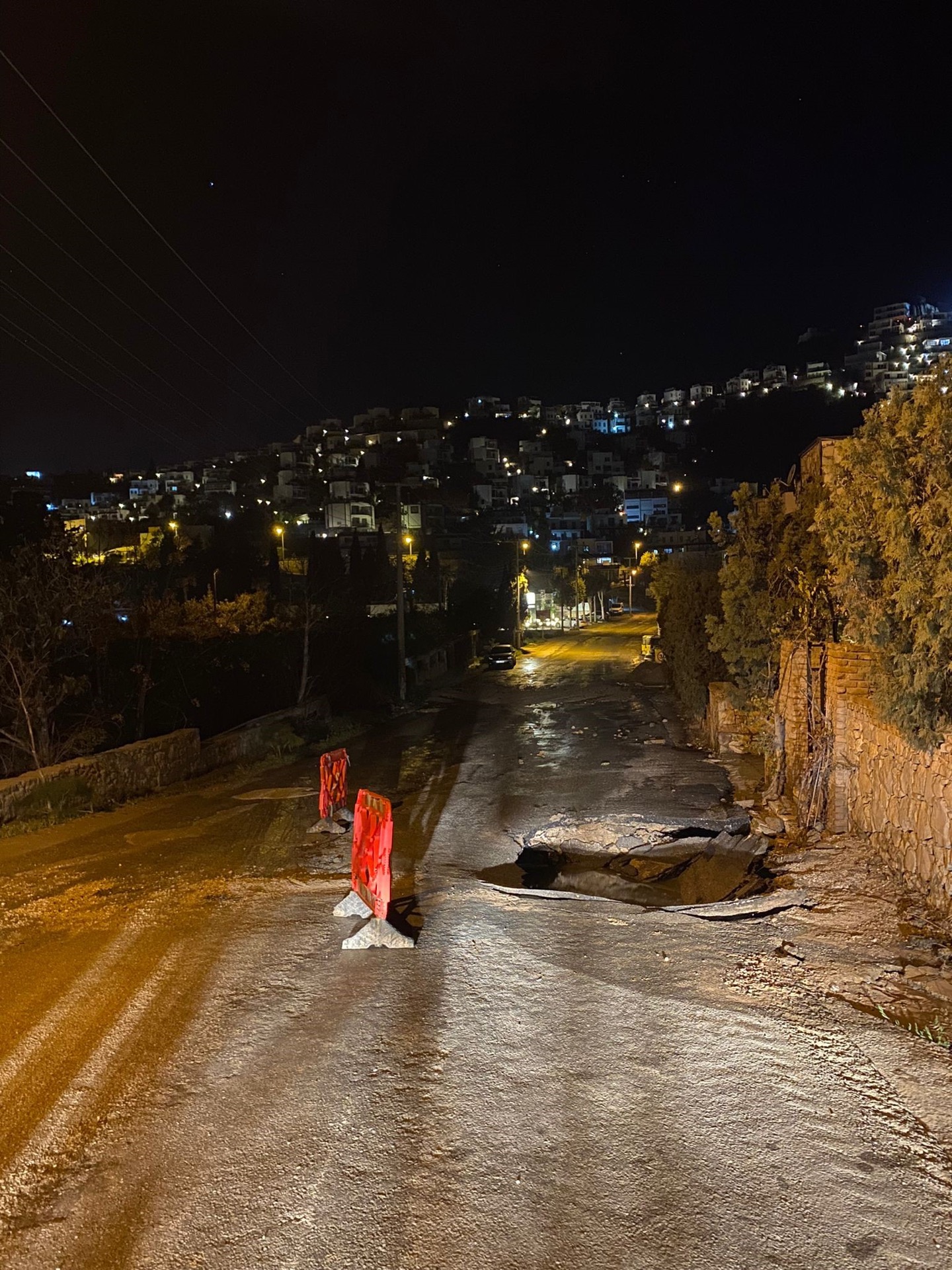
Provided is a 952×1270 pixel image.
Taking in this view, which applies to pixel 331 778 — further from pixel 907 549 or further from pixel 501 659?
pixel 501 659

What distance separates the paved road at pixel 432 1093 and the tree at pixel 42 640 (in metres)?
4.77

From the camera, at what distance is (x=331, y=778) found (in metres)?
11.6

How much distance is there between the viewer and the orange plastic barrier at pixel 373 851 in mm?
7016

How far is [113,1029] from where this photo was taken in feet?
17.8

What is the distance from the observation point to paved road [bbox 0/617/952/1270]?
354cm

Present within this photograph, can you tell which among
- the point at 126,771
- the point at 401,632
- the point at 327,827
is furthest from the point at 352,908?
the point at 401,632

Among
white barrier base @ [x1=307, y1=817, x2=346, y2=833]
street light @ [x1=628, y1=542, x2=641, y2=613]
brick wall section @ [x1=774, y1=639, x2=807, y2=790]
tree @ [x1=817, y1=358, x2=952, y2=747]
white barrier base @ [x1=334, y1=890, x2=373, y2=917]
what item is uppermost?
street light @ [x1=628, y1=542, x2=641, y2=613]

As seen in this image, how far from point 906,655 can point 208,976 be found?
21.5ft

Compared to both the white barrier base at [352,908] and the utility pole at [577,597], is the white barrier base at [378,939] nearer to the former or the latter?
the white barrier base at [352,908]

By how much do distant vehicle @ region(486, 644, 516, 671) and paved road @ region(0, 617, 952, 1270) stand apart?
3336 cm

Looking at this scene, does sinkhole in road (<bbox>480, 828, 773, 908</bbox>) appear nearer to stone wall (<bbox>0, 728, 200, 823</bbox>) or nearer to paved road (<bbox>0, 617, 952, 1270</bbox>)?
paved road (<bbox>0, 617, 952, 1270</bbox>)

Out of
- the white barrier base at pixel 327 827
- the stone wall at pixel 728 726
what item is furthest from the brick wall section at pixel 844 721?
the white barrier base at pixel 327 827

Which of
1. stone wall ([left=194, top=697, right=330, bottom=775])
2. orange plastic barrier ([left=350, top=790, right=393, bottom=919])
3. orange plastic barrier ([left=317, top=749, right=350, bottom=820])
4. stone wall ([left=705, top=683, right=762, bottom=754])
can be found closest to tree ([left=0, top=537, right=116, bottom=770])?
stone wall ([left=194, top=697, right=330, bottom=775])

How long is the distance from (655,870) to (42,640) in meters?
10.1
